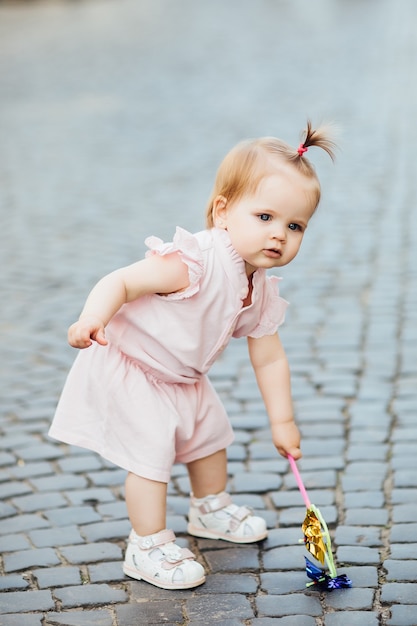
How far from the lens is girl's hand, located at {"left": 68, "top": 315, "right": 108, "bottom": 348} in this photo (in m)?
2.72

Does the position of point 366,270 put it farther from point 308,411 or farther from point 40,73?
point 40,73

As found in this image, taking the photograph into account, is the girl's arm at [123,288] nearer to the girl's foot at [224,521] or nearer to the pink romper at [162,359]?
the pink romper at [162,359]

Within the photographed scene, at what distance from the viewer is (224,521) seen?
3.33 metres

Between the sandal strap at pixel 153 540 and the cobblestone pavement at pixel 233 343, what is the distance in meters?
0.11

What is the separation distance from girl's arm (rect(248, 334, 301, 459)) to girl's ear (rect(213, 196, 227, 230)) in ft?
1.18

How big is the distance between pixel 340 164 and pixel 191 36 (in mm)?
11831

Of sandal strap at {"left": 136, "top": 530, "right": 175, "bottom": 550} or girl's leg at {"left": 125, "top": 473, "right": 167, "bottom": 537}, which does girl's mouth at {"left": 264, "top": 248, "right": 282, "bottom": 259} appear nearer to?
girl's leg at {"left": 125, "top": 473, "right": 167, "bottom": 537}

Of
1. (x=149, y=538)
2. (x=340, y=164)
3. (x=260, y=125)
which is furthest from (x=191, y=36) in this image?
(x=149, y=538)

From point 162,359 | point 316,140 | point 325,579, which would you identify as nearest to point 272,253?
point 316,140

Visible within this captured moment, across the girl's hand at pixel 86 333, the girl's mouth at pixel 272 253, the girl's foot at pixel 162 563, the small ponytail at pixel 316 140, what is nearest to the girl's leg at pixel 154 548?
the girl's foot at pixel 162 563

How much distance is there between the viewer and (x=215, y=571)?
10.3ft

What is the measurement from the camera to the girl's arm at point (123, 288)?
2.74 meters

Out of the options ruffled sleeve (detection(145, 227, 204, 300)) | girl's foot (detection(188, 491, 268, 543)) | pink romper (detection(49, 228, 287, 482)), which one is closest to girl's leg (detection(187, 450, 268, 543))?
girl's foot (detection(188, 491, 268, 543))

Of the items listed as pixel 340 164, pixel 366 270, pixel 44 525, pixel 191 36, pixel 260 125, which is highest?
pixel 191 36
